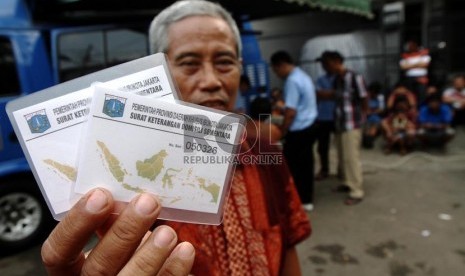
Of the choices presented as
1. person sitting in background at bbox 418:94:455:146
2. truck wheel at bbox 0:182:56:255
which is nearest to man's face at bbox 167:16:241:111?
truck wheel at bbox 0:182:56:255

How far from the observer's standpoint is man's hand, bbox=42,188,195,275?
616 millimetres

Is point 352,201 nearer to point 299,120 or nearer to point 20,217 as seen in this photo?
point 299,120

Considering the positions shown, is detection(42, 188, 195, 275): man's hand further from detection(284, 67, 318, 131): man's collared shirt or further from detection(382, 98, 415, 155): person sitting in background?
detection(382, 98, 415, 155): person sitting in background

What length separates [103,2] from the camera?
3533 mm

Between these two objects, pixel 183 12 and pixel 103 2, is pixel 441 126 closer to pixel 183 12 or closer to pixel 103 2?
pixel 103 2

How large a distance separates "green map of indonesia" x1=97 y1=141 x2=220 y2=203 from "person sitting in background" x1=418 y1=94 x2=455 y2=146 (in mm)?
6842

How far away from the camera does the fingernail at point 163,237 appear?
2.12 ft

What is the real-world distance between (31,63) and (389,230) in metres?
3.75

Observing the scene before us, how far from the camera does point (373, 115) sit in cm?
756

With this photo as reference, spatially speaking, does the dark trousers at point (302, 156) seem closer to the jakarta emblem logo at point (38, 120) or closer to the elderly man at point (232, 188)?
the elderly man at point (232, 188)

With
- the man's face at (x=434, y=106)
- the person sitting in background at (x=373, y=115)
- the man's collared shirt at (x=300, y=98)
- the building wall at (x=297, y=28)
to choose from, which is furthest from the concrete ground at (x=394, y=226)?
the building wall at (x=297, y=28)

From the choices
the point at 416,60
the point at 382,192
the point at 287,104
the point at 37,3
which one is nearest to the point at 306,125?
the point at 287,104

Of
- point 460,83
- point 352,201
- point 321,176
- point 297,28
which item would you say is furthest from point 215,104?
point 297,28

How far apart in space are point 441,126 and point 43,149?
723cm
